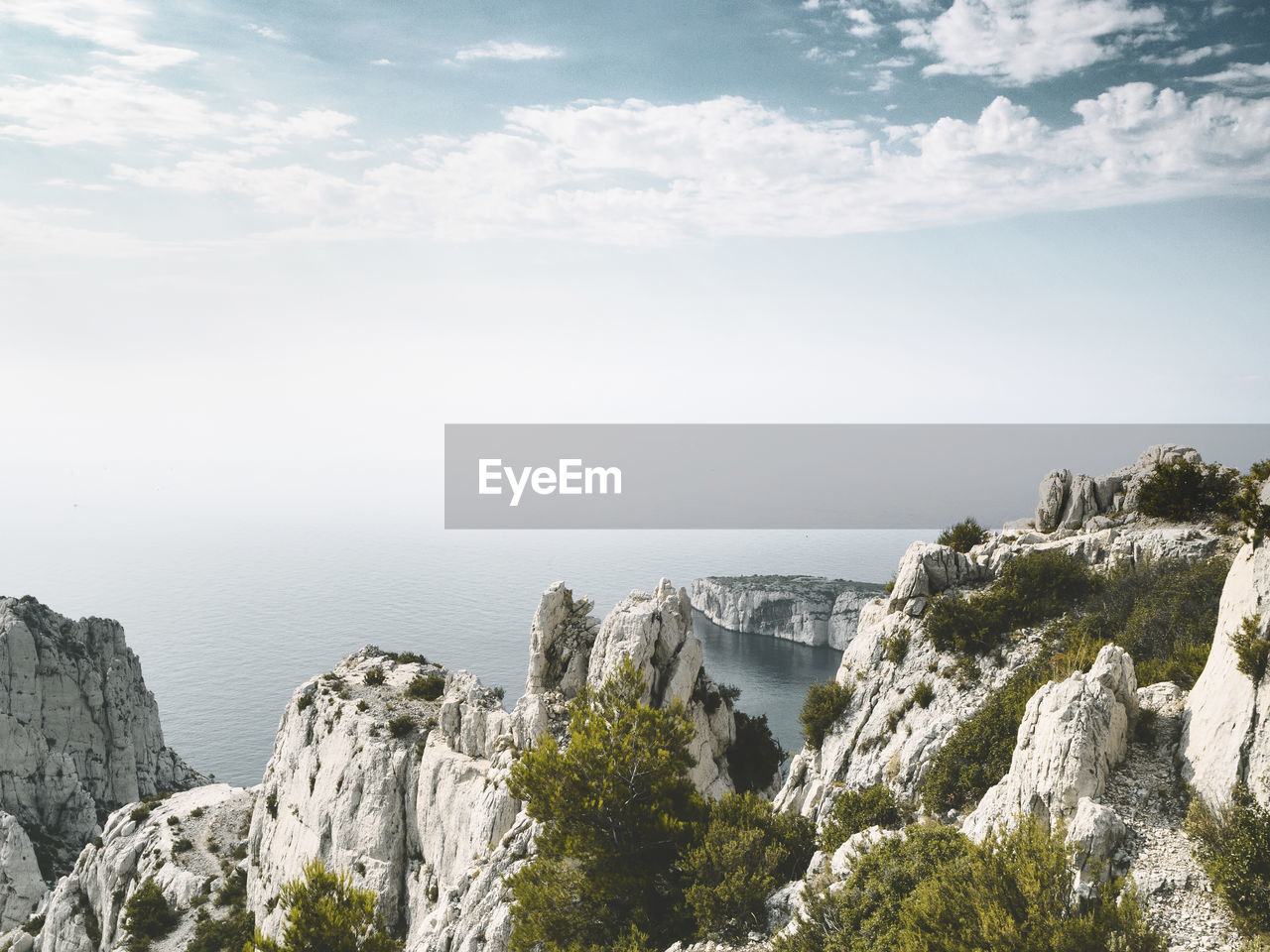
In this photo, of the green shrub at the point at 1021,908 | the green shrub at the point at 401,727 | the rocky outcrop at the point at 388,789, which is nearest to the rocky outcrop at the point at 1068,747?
the green shrub at the point at 1021,908

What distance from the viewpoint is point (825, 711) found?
100 feet

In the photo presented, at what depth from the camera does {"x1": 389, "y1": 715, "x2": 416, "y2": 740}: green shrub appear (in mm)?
43059

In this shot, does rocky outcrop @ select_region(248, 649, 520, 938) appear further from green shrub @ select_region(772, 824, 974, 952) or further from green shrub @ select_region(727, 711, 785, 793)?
green shrub @ select_region(772, 824, 974, 952)

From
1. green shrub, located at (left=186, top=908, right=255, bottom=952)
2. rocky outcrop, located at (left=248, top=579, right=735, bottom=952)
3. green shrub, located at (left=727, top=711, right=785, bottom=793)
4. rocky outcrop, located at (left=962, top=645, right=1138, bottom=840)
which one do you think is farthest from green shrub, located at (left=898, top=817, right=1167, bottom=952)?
green shrub, located at (left=186, top=908, right=255, bottom=952)

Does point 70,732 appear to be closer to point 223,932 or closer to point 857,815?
point 223,932

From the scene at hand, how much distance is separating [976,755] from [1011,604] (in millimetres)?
9037

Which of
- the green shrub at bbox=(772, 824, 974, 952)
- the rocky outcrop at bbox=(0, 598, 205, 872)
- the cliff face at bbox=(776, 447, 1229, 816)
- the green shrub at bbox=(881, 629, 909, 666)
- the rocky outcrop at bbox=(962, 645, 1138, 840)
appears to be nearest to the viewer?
the green shrub at bbox=(772, 824, 974, 952)

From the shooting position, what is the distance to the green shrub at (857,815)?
20812 millimetres

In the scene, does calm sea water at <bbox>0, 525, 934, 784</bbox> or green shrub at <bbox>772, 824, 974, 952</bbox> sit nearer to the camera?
green shrub at <bbox>772, 824, 974, 952</bbox>

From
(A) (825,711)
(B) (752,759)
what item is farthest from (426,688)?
(A) (825,711)

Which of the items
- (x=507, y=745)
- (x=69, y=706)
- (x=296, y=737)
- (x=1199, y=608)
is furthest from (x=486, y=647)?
(x=1199, y=608)

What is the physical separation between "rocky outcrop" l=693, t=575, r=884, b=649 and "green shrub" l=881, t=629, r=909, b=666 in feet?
341

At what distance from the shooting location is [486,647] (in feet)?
410

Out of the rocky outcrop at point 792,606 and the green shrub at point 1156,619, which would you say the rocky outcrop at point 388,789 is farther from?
the rocky outcrop at point 792,606
